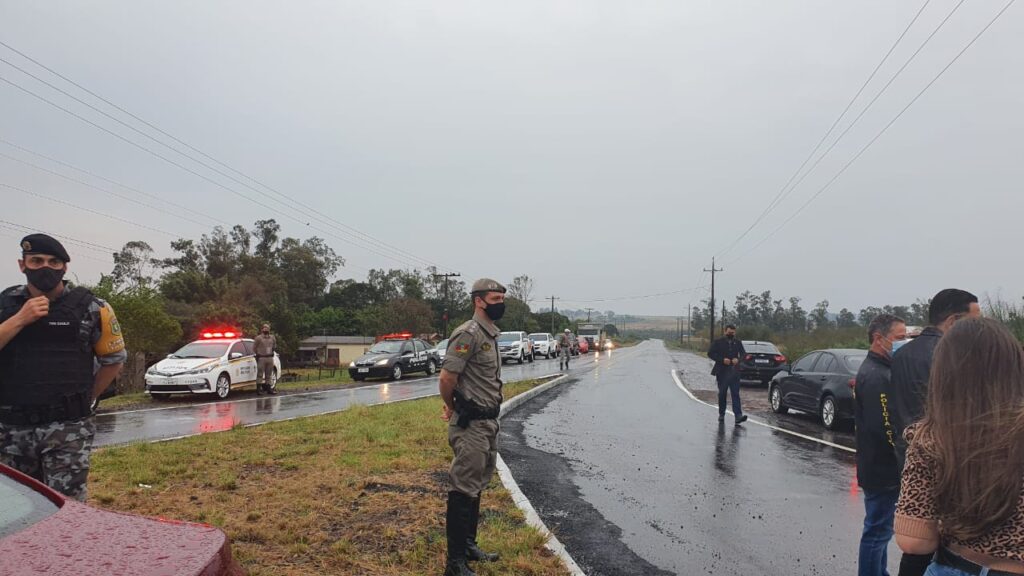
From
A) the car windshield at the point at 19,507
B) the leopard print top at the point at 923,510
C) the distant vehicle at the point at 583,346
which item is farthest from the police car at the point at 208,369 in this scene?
the distant vehicle at the point at 583,346

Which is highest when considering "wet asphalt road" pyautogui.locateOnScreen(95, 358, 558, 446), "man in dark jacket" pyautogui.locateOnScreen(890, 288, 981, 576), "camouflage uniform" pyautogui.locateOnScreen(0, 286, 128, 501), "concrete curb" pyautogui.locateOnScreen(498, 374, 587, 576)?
"man in dark jacket" pyautogui.locateOnScreen(890, 288, 981, 576)

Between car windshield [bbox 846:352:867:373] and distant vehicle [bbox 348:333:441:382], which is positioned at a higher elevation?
car windshield [bbox 846:352:867:373]

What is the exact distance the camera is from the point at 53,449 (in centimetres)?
336

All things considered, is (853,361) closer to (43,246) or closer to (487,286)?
(487,286)

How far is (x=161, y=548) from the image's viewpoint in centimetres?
191

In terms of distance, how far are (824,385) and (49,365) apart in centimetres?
1194

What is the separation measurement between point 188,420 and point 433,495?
7.80m

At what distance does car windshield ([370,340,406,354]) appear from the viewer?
2470cm

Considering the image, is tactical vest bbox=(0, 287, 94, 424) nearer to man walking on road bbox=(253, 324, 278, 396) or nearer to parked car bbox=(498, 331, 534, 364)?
man walking on road bbox=(253, 324, 278, 396)

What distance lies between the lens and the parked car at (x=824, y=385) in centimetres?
1122

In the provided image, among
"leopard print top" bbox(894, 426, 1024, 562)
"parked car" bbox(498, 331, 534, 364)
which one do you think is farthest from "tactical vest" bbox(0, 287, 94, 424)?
"parked car" bbox(498, 331, 534, 364)

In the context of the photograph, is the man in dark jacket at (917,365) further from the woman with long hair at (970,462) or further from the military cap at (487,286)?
the military cap at (487,286)

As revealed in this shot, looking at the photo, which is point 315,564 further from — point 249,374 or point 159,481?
point 249,374

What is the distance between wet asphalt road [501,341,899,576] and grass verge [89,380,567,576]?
817 mm
